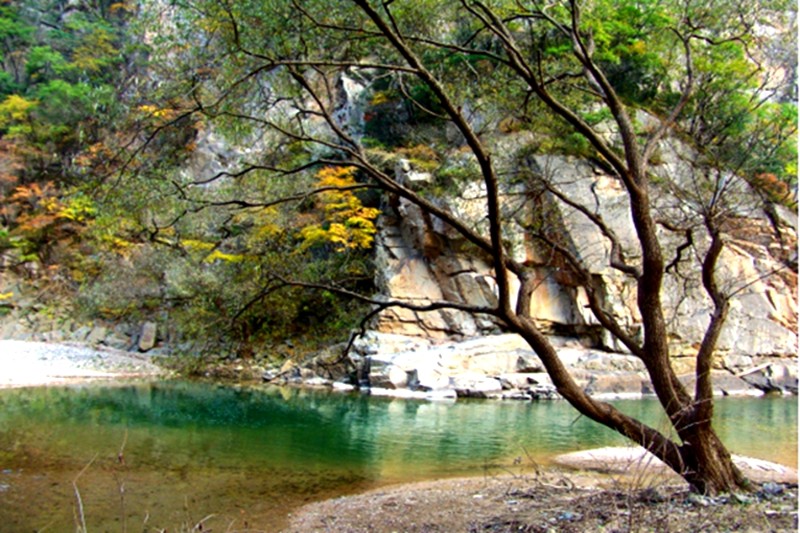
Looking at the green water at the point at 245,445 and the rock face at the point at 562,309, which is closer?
the green water at the point at 245,445

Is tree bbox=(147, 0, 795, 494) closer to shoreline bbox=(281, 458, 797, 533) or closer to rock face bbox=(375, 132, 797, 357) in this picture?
shoreline bbox=(281, 458, 797, 533)

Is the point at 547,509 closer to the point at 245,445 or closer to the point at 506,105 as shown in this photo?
the point at 506,105

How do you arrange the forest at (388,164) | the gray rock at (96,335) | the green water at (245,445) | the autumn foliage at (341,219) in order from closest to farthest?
the forest at (388,164) → the green water at (245,445) → the autumn foliage at (341,219) → the gray rock at (96,335)

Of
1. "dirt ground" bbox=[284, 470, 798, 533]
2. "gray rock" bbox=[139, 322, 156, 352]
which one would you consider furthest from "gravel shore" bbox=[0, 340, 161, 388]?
"dirt ground" bbox=[284, 470, 798, 533]

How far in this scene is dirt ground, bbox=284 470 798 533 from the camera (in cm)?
429

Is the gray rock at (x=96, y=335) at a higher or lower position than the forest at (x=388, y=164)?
lower

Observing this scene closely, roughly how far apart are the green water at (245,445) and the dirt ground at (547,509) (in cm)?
58

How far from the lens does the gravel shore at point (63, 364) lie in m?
18.1

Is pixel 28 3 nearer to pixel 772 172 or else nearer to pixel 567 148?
pixel 567 148

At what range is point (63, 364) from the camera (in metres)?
19.5

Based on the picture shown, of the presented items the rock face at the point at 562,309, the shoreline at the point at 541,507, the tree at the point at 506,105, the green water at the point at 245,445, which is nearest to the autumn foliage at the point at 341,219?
the rock face at the point at 562,309

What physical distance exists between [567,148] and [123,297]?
49.5 ft

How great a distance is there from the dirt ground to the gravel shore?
13.9 m

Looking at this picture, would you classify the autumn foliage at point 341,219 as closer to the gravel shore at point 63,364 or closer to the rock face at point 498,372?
the rock face at point 498,372
